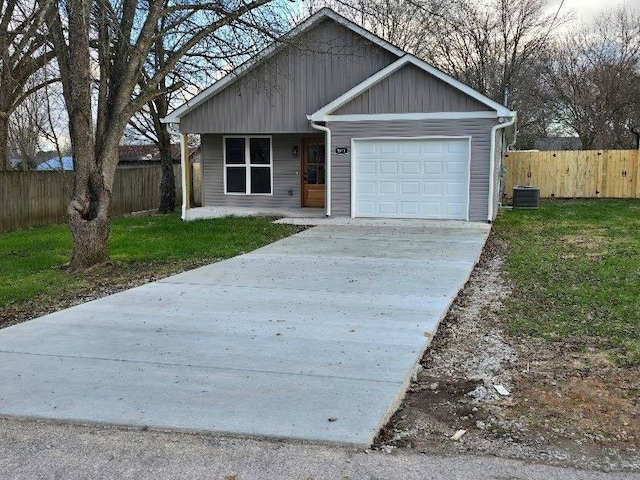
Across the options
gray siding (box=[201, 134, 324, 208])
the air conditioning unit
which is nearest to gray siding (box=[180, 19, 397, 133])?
gray siding (box=[201, 134, 324, 208])

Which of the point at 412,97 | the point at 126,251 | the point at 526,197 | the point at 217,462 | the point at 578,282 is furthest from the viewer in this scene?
the point at 526,197

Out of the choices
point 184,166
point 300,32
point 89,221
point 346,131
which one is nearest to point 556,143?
point 346,131

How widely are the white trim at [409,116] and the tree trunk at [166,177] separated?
7.25 metres

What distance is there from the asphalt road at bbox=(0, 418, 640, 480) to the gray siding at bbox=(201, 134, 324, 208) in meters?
14.5

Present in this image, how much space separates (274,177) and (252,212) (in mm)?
1425

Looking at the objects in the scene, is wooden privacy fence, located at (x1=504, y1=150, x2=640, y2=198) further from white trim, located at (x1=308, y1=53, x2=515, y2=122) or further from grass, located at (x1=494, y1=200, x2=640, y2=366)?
white trim, located at (x1=308, y1=53, x2=515, y2=122)

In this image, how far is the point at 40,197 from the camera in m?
17.8

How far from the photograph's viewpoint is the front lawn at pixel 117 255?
7727mm

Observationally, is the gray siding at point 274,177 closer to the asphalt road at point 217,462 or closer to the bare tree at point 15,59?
the bare tree at point 15,59

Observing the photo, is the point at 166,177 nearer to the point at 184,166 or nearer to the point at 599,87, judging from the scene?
the point at 184,166

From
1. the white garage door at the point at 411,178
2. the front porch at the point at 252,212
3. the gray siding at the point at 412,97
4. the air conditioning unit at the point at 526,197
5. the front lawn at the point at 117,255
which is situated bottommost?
the front lawn at the point at 117,255

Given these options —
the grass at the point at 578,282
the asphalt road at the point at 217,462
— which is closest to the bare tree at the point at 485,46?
the grass at the point at 578,282

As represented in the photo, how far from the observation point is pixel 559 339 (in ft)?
18.4

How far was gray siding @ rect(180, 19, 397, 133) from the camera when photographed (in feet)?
53.5
